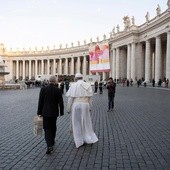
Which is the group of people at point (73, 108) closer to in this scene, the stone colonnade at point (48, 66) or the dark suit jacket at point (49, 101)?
the dark suit jacket at point (49, 101)

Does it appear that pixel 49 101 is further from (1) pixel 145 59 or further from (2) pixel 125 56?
(2) pixel 125 56

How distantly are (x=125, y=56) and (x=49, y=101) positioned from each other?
2640 inches

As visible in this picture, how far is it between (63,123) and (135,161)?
594 centimetres

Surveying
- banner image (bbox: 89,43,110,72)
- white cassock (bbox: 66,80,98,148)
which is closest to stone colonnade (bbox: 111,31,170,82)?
banner image (bbox: 89,43,110,72)

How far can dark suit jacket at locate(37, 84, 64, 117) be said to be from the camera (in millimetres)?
7488

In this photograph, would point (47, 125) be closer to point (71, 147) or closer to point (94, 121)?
point (71, 147)

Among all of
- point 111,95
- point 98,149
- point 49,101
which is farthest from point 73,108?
point 111,95

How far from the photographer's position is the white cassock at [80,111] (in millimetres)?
8109

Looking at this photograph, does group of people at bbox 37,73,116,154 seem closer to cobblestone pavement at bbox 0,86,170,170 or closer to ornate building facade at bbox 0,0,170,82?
cobblestone pavement at bbox 0,86,170,170

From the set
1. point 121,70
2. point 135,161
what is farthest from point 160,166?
point 121,70

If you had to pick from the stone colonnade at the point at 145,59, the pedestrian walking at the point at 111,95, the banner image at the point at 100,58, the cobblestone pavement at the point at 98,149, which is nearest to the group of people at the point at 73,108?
the cobblestone pavement at the point at 98,149

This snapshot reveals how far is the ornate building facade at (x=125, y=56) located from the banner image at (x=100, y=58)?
8578 mm

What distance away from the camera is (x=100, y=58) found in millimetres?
54781

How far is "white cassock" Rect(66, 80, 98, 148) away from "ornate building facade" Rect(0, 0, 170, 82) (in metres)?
41.2
